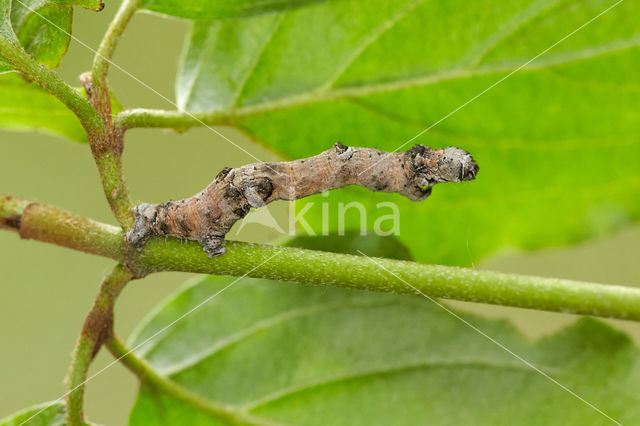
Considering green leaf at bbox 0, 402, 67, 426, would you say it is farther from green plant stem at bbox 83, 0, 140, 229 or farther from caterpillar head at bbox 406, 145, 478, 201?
caterpillar head at bbox 406, 145, 478, 201

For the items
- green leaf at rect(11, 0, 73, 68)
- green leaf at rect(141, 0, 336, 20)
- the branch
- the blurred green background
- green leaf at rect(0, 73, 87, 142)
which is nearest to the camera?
the branch

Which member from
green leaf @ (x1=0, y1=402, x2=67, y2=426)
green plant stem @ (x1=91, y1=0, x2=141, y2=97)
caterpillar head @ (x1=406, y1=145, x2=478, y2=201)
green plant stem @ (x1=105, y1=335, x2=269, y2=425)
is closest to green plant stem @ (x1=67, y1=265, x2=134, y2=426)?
green leaf @ (x1=0, y1=402, x2=67, y2=426)

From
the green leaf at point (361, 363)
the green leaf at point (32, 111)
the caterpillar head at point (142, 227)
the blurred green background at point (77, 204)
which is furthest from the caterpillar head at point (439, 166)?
the blurred green background at point (77, 204)

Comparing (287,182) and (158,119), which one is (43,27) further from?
(287,182)

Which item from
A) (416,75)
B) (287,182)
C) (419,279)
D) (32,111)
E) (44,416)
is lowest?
(44,416)

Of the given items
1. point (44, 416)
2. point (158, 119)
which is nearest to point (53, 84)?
point (158, 119)

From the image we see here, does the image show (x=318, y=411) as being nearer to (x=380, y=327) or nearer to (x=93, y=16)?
(x=380, y=327)

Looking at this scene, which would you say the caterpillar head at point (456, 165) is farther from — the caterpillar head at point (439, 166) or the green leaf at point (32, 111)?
the green leaf at point (32, 111)
